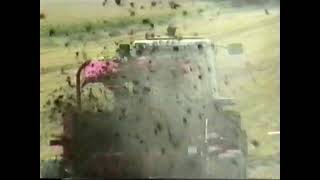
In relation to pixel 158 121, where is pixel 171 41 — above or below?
above

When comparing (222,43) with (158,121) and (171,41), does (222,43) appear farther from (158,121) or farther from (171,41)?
(158,121)

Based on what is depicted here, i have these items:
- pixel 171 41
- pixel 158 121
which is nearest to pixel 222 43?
pixel 171 41

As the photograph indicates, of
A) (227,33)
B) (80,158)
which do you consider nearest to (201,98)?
(227,33)

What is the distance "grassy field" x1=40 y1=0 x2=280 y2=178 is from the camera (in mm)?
2396

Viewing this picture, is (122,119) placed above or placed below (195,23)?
below

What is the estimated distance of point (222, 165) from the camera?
2.40 meters

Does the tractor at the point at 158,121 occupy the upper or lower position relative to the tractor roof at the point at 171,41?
lower

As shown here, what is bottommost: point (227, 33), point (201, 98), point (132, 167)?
point (132, 167)

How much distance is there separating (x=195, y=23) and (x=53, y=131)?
1.54 feet

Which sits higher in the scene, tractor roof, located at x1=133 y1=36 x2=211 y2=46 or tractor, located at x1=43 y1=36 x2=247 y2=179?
tractor roof, located at x1=133 y1=36 x2=211 y2=46

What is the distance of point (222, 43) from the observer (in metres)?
2.40

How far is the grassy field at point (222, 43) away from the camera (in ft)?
7.86

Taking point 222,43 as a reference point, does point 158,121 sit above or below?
below
